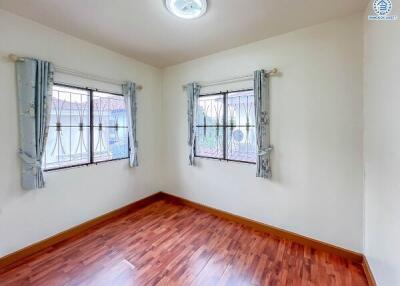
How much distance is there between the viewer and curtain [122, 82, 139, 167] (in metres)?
2.85

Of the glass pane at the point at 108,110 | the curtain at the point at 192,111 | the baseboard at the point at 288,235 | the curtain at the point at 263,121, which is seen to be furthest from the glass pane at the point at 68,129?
the curtain at the point at 263,121

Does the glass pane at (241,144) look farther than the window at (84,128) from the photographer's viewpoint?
Yes

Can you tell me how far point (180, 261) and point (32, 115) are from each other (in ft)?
6.83

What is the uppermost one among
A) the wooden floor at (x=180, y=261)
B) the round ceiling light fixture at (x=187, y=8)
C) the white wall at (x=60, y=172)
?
the round ceiling light fixture at (x=187, y=8)

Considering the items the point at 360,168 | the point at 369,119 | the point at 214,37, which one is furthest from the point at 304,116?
the point at 214,37

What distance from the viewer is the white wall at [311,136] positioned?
1.88 meters

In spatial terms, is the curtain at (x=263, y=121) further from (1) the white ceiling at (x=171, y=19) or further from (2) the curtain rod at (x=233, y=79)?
(1) the white ceiling at (x=171, y=19)

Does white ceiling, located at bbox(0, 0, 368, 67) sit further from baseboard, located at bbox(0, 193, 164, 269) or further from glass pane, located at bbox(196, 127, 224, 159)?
baseboard, located at bbox(0, 193, 164, 269)

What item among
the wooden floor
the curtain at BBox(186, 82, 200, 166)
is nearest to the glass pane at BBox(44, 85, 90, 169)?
the wooden floor

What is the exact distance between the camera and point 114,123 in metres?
2.82

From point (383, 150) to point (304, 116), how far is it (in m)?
0.84

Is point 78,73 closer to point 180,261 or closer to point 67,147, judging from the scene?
point 67,147

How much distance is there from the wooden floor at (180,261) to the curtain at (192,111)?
118 centimetres

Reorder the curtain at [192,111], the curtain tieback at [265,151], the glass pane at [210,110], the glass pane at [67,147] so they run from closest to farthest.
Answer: the glass pane at [67,147]
the curtain tieback at [265,151]
the glass pane at [210,110]
the curtain at [192,111]
